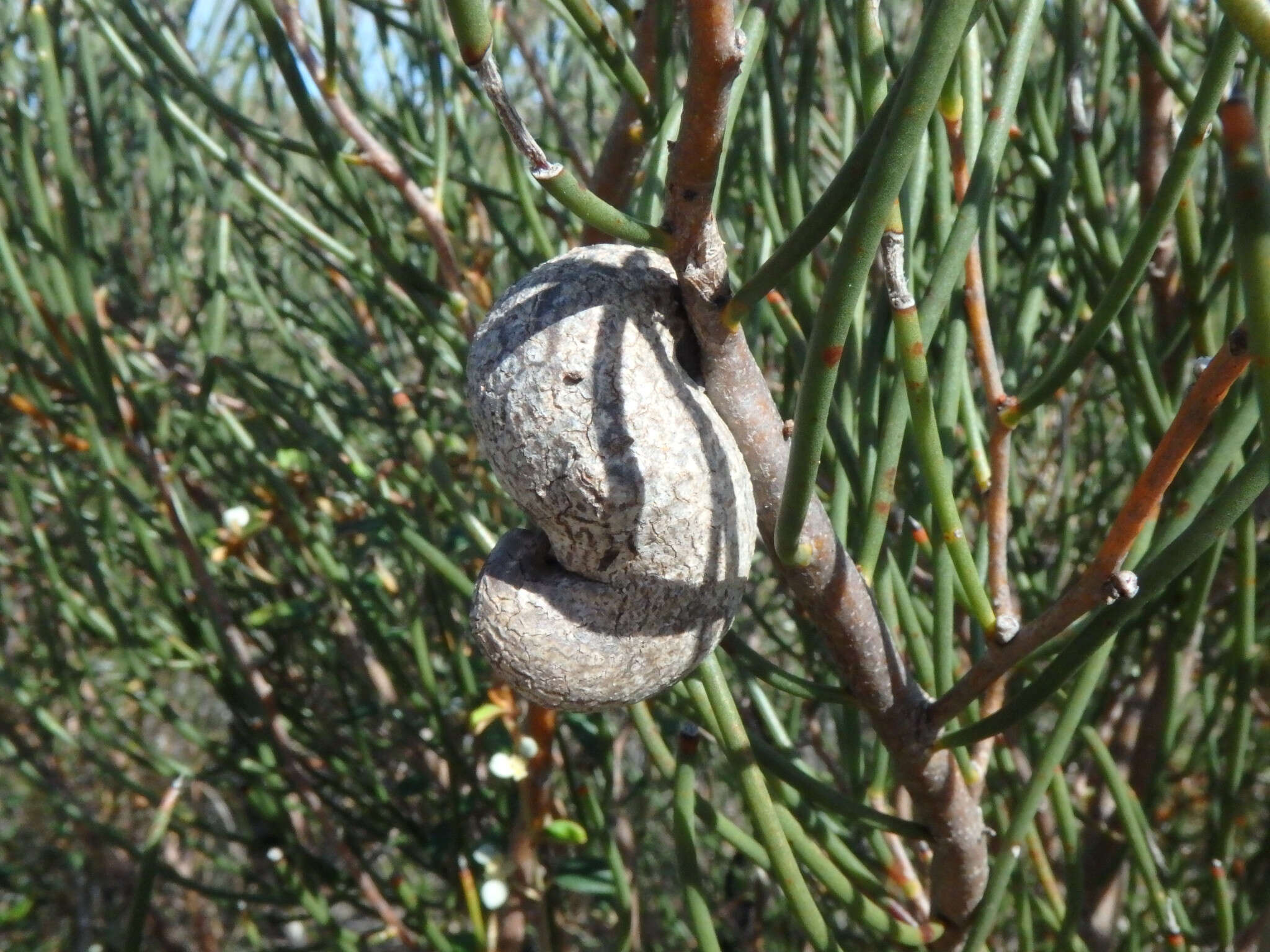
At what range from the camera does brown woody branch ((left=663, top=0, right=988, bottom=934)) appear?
0.47 m

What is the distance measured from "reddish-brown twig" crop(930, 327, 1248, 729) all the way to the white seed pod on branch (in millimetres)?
163

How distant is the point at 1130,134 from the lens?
126 centimetres

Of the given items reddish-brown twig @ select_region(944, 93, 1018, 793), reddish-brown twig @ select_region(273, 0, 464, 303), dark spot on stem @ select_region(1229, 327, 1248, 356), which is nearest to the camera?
dark spot on stem @ select_region(1229, 327, 1248, 356)

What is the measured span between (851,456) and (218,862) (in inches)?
45.8

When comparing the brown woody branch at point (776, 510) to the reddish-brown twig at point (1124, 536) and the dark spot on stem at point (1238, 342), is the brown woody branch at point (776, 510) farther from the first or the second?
the dark spot on stem at point (1238, 342)

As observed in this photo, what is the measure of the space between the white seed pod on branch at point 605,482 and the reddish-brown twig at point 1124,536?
0.16 metres

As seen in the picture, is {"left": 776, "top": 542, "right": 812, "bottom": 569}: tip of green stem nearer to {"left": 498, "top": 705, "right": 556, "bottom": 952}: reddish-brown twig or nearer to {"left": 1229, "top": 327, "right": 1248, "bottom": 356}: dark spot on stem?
{"left": 1229, "top": 327, "right": 1248, "bottom": 356}: dark spot on stem

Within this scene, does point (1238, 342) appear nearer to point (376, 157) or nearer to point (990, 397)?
point (990, 397)

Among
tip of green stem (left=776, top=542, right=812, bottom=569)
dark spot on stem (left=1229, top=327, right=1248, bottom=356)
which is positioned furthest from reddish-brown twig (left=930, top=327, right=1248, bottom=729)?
tip of green stem (left=776, top=542, right=812, bottom=569)

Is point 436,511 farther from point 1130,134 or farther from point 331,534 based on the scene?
point 1130,134

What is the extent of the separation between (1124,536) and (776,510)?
0.18m

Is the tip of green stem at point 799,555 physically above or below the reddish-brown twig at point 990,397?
below

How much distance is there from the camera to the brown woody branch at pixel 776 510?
468 millimetres

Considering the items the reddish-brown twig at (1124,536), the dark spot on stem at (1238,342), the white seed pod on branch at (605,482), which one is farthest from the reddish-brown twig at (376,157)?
the dark spot on stem at (1238,342)
